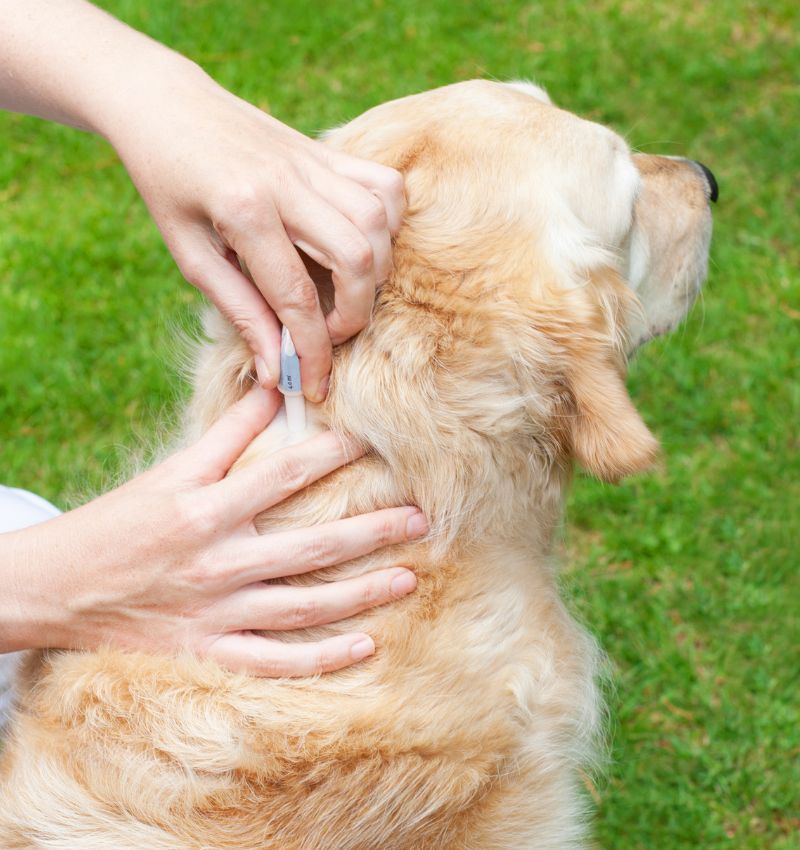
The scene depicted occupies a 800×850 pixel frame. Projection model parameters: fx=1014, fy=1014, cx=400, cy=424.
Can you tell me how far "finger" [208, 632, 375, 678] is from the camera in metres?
1.96

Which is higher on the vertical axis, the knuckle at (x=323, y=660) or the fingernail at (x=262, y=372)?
the fingernail at (x=262, y=372)

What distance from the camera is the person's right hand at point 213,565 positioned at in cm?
193

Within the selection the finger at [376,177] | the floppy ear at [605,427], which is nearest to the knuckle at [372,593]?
the floppy ear at [605,427]

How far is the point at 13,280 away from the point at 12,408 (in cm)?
81

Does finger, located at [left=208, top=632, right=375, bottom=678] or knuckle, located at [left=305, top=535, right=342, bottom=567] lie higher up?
knuckle, located at [left=305, top=535, right=342, bottom=567]

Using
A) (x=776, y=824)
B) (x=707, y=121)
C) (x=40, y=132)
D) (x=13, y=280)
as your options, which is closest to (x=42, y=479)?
(x=13, y=280)

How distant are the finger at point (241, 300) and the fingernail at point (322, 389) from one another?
86mm

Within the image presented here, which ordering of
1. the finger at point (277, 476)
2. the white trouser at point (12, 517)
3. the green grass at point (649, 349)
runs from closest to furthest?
the finger at point (277, 476) < the white trouser at point (12, 517) < the green grass at point (649, 349)

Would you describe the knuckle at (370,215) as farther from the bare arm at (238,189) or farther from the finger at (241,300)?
the finger at (241,300)

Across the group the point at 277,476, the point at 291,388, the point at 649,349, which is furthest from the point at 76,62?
the point at 649,349

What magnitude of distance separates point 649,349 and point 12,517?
116 inches

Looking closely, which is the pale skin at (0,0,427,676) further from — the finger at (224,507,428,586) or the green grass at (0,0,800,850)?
the green grass at (0,0,800,850)

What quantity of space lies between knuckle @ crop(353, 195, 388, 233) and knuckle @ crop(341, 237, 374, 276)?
0.12 feet

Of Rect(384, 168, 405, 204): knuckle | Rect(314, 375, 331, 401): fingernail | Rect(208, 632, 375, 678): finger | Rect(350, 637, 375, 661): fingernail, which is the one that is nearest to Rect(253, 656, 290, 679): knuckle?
Rect(208, 632, 375, 678): finger
